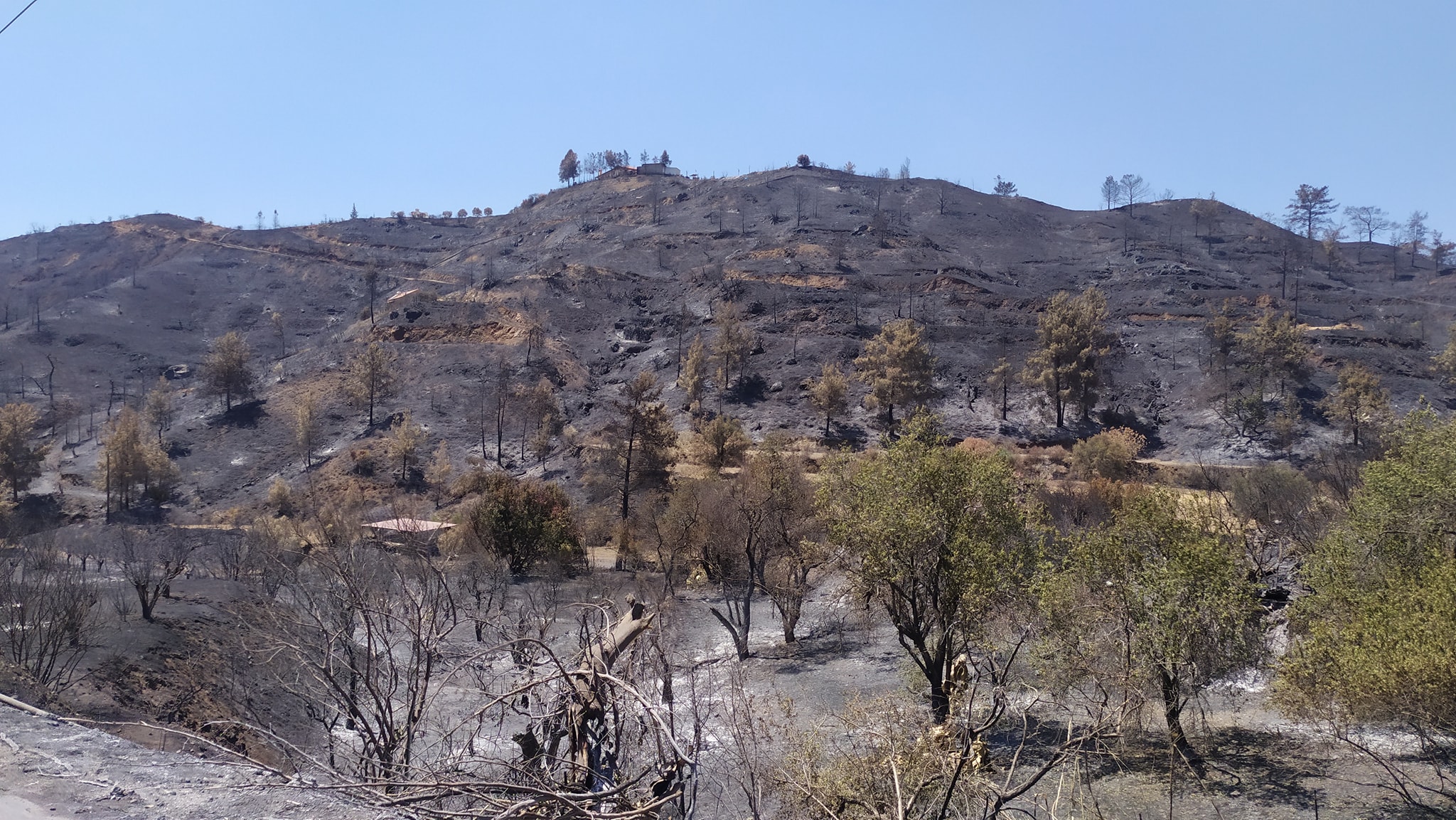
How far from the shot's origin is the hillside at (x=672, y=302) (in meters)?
68.6

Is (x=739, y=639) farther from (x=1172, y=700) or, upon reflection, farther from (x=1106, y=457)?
(x=1106, y=457)

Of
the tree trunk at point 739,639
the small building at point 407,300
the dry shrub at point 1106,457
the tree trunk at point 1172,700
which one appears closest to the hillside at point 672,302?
the small building at point 407,300

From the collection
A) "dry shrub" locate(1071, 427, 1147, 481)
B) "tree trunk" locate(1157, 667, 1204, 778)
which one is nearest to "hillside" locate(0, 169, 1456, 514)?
"dry shrub" locate(1071, 427, 1147, 481)

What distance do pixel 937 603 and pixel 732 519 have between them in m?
14.1

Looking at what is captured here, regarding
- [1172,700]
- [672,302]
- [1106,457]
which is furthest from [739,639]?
[672,302]

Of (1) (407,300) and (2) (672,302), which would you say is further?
(1) (407,300)

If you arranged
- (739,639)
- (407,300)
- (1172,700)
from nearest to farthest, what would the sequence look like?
(1172,700), (739,639), (407,300)

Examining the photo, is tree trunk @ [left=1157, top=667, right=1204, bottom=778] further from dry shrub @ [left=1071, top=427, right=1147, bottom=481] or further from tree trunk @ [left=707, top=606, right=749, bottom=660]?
dry shrub @ [left=1071, top=427, right=1147, bottom=481]

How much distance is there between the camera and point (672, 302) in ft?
304

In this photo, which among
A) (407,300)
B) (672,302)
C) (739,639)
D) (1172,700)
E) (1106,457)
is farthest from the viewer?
(407,300)

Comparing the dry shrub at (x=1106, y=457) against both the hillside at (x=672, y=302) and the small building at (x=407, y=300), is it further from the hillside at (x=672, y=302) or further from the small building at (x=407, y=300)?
the small building at (x=407, y=300)

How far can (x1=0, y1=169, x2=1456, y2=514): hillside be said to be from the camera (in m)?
68.6

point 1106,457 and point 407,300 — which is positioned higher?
point 407,300

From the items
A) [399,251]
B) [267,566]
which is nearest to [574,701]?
[267,566]
